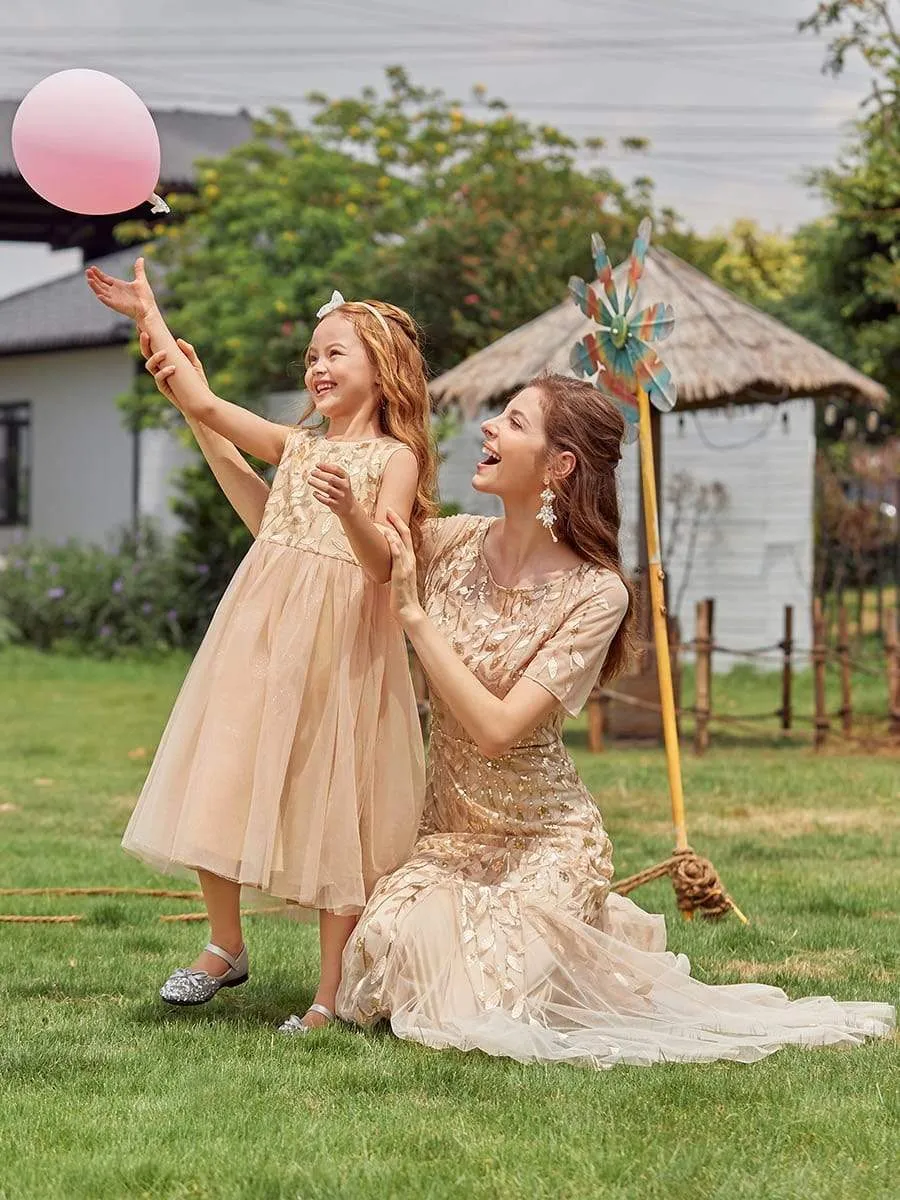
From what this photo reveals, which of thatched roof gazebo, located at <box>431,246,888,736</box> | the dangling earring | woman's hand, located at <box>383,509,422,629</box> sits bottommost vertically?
woman's hand, located at <box>383,509,422,629</box>

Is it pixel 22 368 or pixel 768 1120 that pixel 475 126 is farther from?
pixel 768 1120

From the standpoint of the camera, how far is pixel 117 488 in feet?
69.3

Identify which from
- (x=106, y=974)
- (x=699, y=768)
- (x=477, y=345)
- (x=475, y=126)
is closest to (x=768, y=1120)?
(x=106, y=974)

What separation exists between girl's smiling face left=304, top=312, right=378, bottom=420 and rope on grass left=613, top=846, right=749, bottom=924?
2011mm

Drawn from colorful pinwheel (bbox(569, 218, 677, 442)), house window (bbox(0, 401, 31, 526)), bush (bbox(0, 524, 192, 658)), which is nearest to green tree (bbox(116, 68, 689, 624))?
bush (bbox(0, 524, 192, 658))

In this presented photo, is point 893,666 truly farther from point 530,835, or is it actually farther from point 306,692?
point 306,692

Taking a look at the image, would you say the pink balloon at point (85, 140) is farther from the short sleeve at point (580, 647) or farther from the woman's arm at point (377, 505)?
the short sleeve at point (580, 647)

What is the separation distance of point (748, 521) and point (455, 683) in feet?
44.0

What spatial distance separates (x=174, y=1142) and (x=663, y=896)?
10.4ft

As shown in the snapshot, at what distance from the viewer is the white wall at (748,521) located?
16.9m

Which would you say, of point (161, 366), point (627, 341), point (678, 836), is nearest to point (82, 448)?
point (627, 341)

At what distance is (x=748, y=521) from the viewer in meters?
17.0

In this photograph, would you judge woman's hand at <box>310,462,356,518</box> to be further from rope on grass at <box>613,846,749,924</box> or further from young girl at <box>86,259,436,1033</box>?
rope on grass at <box>613,846,749,924</box>

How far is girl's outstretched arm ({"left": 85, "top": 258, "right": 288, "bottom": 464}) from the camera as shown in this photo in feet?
13.7
